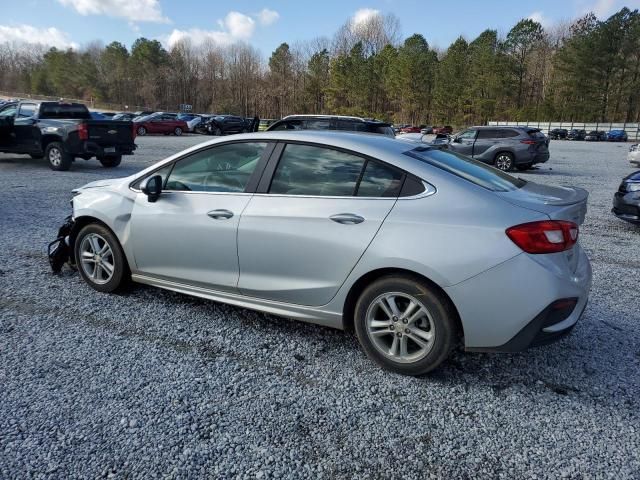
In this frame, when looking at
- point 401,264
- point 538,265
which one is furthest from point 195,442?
point 538,265

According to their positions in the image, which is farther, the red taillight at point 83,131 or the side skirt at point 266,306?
the red taillight at point 83,131

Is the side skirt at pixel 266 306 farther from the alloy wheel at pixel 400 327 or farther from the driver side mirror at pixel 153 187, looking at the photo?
the driver side mirror at pixel 153 187

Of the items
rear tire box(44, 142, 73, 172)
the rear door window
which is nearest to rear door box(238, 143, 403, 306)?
the rear door window

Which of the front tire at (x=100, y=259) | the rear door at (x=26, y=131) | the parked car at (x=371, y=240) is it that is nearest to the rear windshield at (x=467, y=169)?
the parked car at (x=371, y=240)

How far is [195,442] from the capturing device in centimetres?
243

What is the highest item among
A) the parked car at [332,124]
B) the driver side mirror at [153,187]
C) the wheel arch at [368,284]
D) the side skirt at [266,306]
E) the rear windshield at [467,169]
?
the parked car at [332,124]

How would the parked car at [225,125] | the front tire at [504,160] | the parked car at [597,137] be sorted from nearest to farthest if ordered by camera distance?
the front tire at [504,160] < the parked car at [225,125] < the parked car at [597,137]

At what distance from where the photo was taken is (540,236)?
2.68m

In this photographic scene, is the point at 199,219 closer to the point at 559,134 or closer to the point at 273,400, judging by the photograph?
the point at 273,400

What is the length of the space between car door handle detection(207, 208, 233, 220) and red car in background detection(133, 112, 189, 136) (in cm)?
3461

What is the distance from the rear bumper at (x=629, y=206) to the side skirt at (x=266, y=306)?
595 cm

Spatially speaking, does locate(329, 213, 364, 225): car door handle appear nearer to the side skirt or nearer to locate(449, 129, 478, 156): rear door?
the side skirt

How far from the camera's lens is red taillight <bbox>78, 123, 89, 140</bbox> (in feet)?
40.5

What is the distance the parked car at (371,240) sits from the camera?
2730 mm
